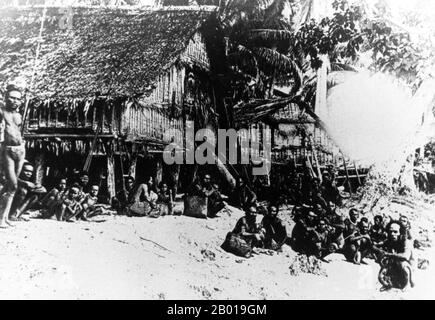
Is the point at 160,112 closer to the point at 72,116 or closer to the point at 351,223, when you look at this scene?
the point at 72,116

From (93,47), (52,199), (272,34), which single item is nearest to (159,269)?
(52,199)

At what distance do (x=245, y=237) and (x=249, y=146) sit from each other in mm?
1438

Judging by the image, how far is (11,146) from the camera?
19.9ft

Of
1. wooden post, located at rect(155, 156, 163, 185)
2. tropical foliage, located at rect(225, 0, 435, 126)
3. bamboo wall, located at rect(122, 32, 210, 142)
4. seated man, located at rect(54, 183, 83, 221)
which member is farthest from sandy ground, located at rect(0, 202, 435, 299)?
tropical foliage, located at rect(225, 0, 435, 126)

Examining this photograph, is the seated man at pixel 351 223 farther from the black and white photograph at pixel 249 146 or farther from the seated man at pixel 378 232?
the seated man at pixel 378 232

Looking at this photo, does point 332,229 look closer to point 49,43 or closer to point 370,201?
point 370,201

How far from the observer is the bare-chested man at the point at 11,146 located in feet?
19.8

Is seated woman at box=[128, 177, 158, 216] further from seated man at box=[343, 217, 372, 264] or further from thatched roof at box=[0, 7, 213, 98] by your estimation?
seated man at box=[343, 217, 372, 264]

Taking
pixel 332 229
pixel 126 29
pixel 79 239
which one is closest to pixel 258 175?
pixel 332 229

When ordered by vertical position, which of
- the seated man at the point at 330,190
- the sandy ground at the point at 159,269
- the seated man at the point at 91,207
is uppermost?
the seated man at the point at 330,190

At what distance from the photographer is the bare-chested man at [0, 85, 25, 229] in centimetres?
604

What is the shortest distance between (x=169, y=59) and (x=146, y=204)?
7.82 feet

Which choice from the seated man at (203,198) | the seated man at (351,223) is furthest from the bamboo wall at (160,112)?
the seated man at (351,223)

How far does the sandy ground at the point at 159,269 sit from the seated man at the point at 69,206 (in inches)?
9.8
